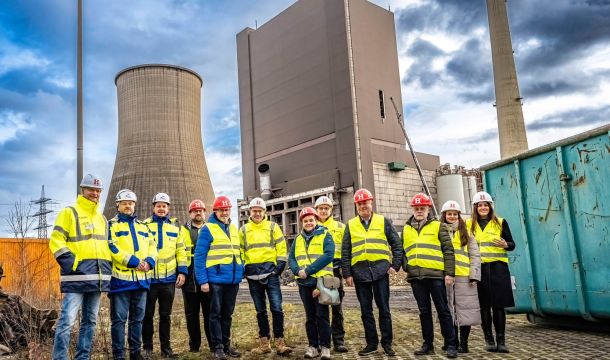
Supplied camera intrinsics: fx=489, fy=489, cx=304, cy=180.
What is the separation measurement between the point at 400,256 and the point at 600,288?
217 cm

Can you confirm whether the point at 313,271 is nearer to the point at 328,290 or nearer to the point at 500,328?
the point at 328,290

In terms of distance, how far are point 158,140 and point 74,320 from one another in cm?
2259

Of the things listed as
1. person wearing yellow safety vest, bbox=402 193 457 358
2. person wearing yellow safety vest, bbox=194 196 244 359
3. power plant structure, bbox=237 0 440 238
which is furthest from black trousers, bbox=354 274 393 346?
power plant structure, bbox=237 0 440 238

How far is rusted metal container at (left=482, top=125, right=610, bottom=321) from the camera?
16.8ft

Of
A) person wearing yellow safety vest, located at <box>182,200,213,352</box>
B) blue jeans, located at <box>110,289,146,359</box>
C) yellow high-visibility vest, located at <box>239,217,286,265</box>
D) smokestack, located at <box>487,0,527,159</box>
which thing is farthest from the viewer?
smokestack, located at <box>487,0,527,159</box>

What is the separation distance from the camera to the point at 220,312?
4961 mm

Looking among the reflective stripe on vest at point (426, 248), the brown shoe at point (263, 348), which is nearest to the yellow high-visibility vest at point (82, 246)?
the brown shoe at point (263, 348)

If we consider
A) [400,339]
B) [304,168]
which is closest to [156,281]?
[400,339]

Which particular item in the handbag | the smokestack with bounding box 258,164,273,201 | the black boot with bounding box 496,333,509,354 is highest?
the smokestack with bounding box 258,164,273,201

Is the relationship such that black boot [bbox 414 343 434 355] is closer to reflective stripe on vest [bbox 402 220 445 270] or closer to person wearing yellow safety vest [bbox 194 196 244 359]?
reflective stripe on vest [bbox 402 220 445 270]

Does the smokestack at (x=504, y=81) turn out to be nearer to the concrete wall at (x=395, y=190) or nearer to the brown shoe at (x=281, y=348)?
the concrete wall at (x=395, y=190)

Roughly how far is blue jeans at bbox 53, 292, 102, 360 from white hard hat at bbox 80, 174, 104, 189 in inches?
36.6

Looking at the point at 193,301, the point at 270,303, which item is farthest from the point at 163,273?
the point at 270,303

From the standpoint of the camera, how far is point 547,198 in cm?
584
